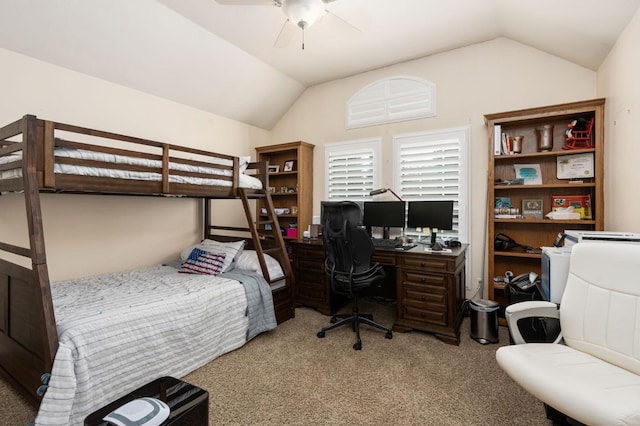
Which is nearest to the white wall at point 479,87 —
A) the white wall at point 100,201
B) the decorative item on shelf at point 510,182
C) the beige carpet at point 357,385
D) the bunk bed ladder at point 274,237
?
the decorative item on shelf at point 510,182

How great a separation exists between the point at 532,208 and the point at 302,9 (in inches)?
109

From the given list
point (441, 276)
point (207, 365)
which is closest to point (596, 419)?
point (441, 276)

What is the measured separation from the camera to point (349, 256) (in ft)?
9.25

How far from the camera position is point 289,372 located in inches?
90.9

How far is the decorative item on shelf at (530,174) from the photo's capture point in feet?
10.1

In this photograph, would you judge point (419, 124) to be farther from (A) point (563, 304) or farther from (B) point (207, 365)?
(B) point (207, 365)

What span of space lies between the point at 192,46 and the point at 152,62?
0.43 m

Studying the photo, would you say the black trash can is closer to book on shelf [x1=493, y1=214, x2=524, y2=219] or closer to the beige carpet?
the beige carpet

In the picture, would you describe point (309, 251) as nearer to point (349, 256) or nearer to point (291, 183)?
point (349, 256)

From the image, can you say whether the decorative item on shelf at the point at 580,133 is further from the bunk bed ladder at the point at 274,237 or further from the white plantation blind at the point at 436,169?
the bunk bed ladder at the point at 274,237

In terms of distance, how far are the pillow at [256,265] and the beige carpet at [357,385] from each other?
60 centimetres

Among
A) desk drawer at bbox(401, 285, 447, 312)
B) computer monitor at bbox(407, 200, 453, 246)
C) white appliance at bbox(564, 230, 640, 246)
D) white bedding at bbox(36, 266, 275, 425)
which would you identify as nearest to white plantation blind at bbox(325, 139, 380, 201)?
computer monitor at bbox(407, 200, 453, 246)

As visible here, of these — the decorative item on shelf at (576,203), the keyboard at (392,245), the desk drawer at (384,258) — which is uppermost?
the decorative item on shelf at (576,203)

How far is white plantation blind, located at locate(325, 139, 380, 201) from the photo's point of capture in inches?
157
